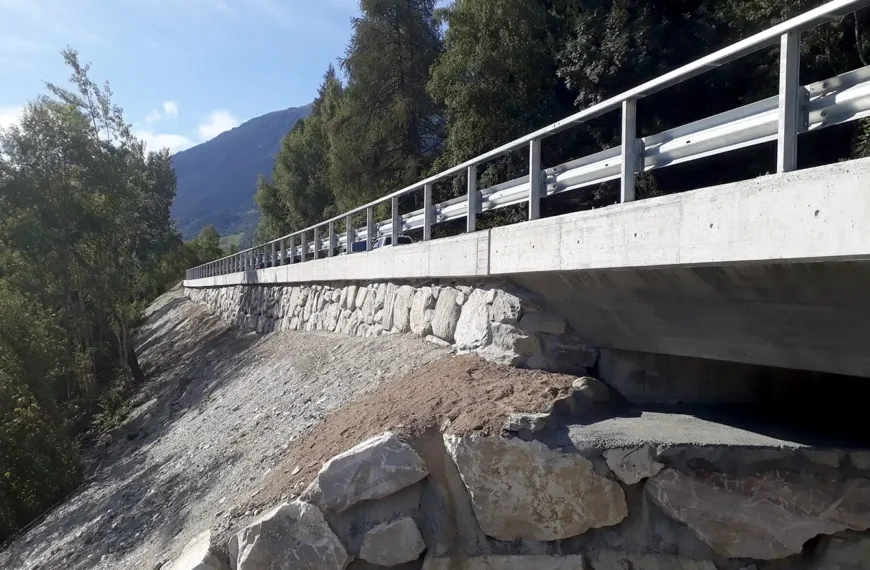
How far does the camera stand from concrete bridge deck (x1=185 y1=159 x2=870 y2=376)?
410 cm

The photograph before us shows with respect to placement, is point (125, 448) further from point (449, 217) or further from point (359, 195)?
point (359, 195)

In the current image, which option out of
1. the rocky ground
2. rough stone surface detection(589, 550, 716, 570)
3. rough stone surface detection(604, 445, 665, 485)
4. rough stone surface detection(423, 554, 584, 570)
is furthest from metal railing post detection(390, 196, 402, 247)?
rough stone surface detection(589, 550, 716, 570)

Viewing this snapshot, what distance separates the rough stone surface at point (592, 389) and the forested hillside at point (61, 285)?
1317 centimetres

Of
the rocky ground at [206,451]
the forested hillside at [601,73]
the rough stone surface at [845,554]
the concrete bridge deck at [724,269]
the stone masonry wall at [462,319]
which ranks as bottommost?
the rocky ground at [206,451]

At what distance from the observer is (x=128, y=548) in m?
8.92

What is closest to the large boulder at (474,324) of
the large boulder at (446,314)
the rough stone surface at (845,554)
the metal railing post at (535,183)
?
the large boulder at (446,314)

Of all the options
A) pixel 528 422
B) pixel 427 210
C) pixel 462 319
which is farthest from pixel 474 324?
pixel 528 422

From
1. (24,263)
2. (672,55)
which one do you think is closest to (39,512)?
(24,263)

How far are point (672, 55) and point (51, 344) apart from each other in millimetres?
21220

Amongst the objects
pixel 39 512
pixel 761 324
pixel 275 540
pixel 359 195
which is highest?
pixel 359 195

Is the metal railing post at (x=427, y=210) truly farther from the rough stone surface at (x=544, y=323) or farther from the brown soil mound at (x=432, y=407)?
the rough stone surface at (x=544, y=323)

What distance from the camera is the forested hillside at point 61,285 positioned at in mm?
16531

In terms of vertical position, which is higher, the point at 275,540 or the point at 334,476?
the point at 334,476

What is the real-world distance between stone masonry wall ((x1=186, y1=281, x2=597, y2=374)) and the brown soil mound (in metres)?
0.23
